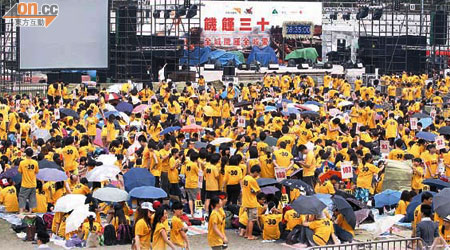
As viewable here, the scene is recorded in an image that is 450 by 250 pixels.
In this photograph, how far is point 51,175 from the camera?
58.7 feet

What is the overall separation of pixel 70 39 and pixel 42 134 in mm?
15213

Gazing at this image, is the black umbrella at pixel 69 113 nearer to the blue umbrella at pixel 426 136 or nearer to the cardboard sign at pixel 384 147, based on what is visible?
the cardboard sign at pixel 384 147

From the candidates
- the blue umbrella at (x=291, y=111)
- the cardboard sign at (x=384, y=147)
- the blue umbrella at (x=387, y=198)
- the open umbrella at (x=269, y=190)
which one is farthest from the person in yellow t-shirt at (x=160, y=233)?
the blue umbrella at (x=291, y=111)

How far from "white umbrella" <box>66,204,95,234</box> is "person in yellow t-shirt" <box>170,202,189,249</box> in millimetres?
2373

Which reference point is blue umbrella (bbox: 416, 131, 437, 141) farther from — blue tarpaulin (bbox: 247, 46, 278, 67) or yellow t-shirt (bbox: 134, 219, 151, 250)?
blue tarpaulin (bbox: 247, 46, 278, 67)

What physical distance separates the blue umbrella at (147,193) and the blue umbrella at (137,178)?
1366 mm

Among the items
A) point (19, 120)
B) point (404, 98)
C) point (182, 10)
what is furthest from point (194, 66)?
point (19, 120)

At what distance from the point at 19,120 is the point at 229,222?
9.03 meters

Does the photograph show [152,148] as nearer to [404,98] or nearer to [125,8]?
[404,98]

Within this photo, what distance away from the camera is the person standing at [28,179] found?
18203 millimetres

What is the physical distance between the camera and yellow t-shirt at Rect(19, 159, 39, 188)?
59.7 ft

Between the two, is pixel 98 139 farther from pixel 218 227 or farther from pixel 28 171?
pixel 218 227

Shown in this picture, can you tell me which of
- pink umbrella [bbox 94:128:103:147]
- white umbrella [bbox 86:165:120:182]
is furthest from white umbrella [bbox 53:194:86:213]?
pink umbrella [bbox 94:128:103:147]

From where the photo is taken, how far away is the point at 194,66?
48.1 metres
